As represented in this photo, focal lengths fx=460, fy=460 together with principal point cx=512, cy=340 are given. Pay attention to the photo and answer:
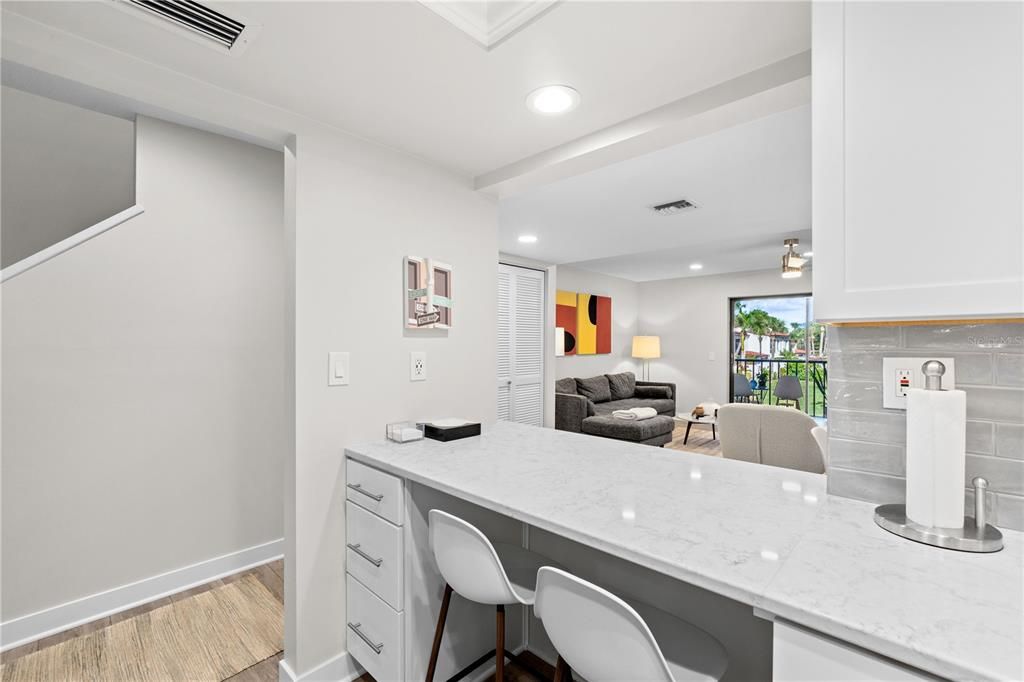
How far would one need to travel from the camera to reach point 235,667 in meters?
1.85

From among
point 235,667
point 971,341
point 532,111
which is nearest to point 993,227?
point 971,341

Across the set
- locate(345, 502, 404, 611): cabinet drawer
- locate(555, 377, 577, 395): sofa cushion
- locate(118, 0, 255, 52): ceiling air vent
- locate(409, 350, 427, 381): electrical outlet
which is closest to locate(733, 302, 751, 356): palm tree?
locate(555, 377, 577, 395): sofa cushion

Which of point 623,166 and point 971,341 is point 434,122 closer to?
point 623,166

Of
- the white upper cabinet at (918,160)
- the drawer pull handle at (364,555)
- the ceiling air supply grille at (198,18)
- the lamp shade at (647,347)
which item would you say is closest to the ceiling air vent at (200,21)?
the ceiling air supply grille at (198,18)

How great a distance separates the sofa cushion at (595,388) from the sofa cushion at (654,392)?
78cm

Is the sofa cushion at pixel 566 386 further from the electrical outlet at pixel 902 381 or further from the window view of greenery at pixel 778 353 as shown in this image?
the electrical outlet at pixel 902 381

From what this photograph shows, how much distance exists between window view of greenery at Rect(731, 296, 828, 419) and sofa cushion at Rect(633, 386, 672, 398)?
1.10 m

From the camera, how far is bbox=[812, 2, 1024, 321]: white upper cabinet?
2.73 ft

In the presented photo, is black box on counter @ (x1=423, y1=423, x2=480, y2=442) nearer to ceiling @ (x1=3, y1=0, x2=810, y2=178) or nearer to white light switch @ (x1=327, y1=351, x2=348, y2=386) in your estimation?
white light switch @ (x1=327, y1=351, x2=348, y2=386)

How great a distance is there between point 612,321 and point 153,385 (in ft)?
21.2

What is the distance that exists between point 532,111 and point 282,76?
33.6 inches

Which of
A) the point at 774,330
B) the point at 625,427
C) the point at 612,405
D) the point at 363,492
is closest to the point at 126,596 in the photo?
the point at 363,492


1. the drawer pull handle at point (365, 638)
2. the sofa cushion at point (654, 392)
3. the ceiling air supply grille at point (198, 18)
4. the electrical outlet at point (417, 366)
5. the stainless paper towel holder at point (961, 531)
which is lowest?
the drawer pull handle at point (365, 638)

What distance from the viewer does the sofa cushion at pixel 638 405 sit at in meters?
6.32
